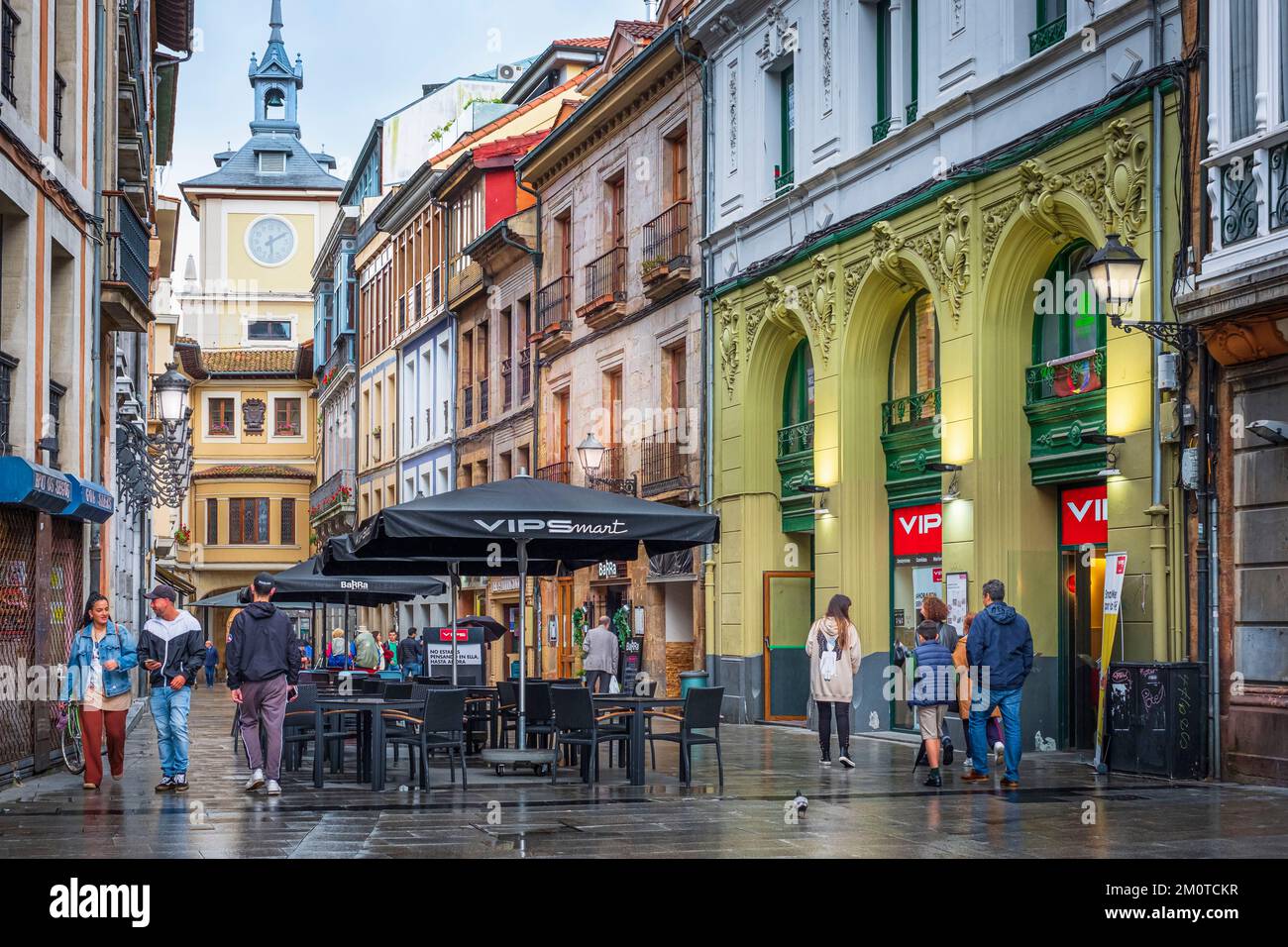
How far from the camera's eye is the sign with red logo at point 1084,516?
773 inches

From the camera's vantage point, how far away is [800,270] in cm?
2622

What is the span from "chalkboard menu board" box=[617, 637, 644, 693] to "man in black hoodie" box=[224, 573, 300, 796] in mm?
16835

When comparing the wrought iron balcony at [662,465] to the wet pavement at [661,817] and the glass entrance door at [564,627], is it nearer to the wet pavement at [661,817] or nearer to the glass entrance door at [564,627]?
the glass entrance door at [564,627]

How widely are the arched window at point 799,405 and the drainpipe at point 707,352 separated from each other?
1889 millimetres

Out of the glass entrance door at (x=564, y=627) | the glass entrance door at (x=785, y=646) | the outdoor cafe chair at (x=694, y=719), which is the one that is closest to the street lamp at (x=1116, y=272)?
the outdoor cafe chair at (x=694, y=719)

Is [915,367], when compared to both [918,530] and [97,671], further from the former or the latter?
[97,671]

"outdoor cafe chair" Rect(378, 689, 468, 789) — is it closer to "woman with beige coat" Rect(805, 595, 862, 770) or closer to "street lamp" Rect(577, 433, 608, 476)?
"woman with beige coat" Rect(805, 595, 862, 770)

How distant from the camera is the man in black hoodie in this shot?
15500 mm

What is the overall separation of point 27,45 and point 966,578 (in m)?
11.5

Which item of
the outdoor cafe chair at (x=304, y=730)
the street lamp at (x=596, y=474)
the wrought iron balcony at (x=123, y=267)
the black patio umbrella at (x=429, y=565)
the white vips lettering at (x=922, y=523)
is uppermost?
the wrought iron balcony at (x=123, y=267)

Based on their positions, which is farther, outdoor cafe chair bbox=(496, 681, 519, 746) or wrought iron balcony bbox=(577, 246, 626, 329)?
wrought iron balcony bbox=(577, 246, 626, 329)

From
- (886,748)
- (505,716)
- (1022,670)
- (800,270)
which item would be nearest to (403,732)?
(505,716)

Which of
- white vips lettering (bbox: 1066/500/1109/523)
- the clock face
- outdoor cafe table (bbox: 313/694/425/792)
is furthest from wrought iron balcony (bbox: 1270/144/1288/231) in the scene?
the clock face
